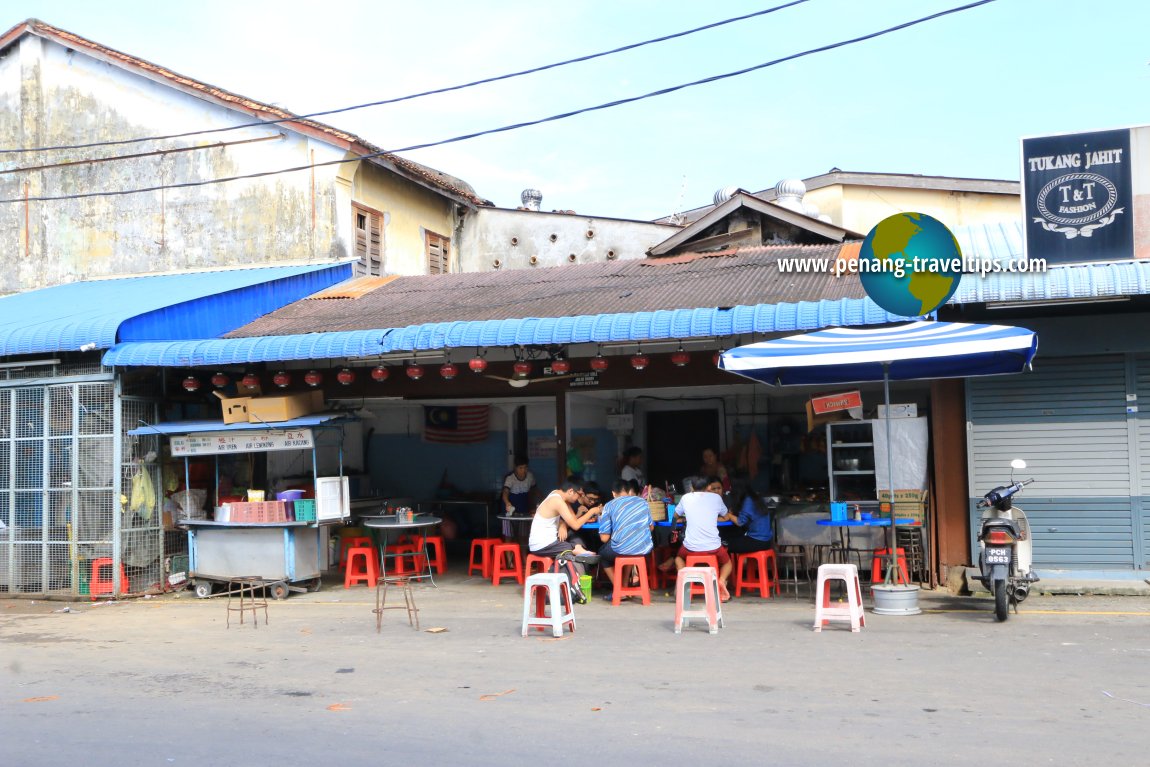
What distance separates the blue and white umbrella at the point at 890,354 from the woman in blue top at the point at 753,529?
143 centimetres

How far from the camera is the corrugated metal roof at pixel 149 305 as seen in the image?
12.9 metres

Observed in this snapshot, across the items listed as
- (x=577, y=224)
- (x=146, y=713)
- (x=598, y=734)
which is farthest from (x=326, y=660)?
(x=577, y=224)

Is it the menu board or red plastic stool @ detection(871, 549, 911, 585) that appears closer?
red plastic stool @ detection(871, 549, 911, 585)

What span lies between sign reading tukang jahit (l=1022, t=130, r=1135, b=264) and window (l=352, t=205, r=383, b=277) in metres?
10.6

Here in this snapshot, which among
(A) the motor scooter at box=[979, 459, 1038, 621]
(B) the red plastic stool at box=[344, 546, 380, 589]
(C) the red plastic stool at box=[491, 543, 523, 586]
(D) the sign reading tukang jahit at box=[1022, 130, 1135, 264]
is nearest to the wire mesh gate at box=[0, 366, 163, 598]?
(B) the red plastic stool at box=[344, 546, 380, 589]

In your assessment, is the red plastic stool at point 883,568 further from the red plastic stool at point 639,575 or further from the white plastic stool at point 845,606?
the red plastic stool at point 639,575

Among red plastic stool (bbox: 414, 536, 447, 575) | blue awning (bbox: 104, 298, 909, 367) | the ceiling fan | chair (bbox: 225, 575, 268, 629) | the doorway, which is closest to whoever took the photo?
blue awning (bbox: 104, 298, 909, 367)

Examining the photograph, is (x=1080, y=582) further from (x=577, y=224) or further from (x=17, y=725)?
(x=577, y=224)

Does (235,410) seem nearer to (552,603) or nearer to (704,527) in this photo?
(552,603)

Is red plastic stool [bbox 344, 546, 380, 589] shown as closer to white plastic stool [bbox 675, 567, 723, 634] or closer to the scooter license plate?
white plastic stool [bbox 675, 567, 723, 634]

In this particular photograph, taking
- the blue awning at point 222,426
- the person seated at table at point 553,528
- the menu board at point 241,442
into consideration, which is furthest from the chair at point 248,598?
the person seated at table at point 553,528

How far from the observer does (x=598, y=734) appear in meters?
5.85

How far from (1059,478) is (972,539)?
1207 millimetres

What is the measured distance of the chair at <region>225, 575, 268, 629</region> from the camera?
10677 mm
